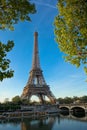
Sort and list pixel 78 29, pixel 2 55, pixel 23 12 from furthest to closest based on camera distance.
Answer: pixel 78 29, pixel 23 12, pixel 2 55

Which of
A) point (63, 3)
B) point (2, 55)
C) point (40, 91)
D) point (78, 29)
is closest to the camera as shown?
point (2, 55)

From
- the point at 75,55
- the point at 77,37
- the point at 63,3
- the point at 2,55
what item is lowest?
the point at 2,55

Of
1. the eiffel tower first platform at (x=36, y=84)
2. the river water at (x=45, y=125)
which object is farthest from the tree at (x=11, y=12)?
the eiffel tower first platform at (x=36, y=84)

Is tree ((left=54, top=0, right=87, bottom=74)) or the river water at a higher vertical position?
tree ((left=54, top=0, right=87, bottom=74))

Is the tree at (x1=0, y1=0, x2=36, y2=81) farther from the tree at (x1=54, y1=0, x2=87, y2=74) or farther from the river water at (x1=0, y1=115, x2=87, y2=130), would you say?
the river water at (x1=0, y1=115, x2=87, y2=130)

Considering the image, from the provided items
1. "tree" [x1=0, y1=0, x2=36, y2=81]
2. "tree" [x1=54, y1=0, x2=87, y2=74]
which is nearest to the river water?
"tree" [x1=54, y1=0, x2=87, y2=74]

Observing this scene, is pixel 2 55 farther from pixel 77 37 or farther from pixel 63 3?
pixel 63 3

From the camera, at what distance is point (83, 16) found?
38.0 ft

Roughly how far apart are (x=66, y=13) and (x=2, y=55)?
658 centimetres

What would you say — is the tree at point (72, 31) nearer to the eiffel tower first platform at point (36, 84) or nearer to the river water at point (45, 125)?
the river water at point (45, 125)

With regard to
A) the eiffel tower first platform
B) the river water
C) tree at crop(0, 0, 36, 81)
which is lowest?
the river water

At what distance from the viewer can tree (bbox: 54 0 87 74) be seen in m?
11.9

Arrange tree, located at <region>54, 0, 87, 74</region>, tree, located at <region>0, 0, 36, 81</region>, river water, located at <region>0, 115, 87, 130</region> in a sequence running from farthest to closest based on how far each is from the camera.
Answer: river water, located at <region>0, 115, 87, 130</region> → tree, located at <region>54, 0, 87, 74</region> → tree, located at <region>0, 0, 36, 81</region>

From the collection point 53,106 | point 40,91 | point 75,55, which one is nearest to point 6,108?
point 40,91
